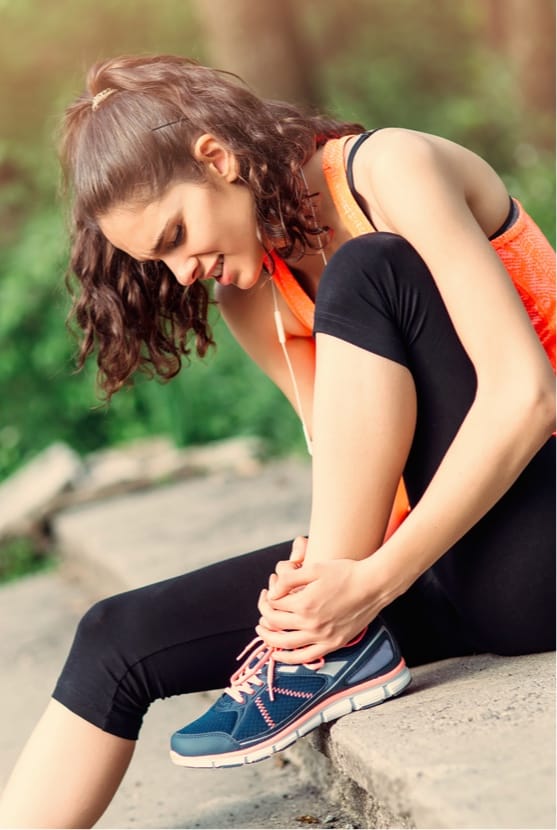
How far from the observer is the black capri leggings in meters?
1.76

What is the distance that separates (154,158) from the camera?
1885mm

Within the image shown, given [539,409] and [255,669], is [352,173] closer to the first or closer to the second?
[539,409]

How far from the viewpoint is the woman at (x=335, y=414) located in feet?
5.64

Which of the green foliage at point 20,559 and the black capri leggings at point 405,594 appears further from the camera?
the green foliage at point 20,559

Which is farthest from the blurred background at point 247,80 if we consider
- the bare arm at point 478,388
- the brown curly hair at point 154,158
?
the bare arm at point 478,388

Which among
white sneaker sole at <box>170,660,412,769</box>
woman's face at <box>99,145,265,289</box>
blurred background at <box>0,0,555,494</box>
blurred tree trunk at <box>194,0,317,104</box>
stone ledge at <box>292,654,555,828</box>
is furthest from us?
blurred tree trunk at <box>194,0,317,104</box>

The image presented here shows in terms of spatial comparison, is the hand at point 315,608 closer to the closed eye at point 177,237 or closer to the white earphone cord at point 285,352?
the white earphone cord at point 285,352

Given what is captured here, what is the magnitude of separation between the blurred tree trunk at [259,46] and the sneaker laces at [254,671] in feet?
16.5

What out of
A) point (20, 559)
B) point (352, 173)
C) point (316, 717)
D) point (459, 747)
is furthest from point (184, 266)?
point (20, 559)

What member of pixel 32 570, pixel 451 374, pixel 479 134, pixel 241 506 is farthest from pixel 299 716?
pixel 479 134

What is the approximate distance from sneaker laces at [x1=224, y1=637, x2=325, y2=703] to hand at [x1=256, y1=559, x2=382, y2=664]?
0.06 feet

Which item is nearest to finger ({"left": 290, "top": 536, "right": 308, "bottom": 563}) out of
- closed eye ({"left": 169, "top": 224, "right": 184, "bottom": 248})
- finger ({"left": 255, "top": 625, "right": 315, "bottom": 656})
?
finger ({"left": 255, "top": 625, "right": 315, "bottom": 656})

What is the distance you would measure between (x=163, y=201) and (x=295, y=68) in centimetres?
488

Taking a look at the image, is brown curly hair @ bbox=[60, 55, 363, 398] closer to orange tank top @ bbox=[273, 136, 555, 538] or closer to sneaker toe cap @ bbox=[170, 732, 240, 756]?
orange tank top @ bbox=[273, 136, 555, 538]
